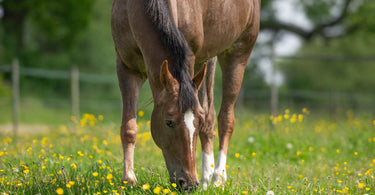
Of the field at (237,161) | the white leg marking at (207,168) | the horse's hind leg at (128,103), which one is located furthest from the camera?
the white leg marking at (207,168)

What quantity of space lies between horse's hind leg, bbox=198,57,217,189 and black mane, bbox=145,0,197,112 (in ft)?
3.82

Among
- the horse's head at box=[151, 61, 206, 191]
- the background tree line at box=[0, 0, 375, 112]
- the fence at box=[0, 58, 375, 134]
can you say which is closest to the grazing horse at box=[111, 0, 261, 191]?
the horse's head at box=[151, 61, 206, 191]

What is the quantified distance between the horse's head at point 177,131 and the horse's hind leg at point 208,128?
2.65ft

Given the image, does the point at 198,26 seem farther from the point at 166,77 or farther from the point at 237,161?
the point at 237,161

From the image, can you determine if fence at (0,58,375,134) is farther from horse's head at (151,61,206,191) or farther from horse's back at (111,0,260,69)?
horse's head at (151,61,206,191)

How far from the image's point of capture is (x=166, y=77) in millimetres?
2541

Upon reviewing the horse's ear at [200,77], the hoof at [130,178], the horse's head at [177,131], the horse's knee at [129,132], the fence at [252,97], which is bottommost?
the fence at [252,97]

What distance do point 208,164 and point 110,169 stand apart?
959 mm

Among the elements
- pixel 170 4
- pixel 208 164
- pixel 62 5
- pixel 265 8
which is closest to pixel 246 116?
pixel 208 164

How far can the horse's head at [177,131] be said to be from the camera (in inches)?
99.0

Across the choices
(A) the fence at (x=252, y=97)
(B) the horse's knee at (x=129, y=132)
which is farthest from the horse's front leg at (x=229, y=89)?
(A) the fence at (x=252, y=97)

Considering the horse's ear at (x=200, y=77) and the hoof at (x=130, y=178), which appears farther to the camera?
the hoof at (x=130, y=178)

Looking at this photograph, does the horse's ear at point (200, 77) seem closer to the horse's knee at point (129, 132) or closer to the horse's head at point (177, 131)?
the horse's head at point (177, 131)

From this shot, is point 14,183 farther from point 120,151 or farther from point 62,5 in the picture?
point 62,5
